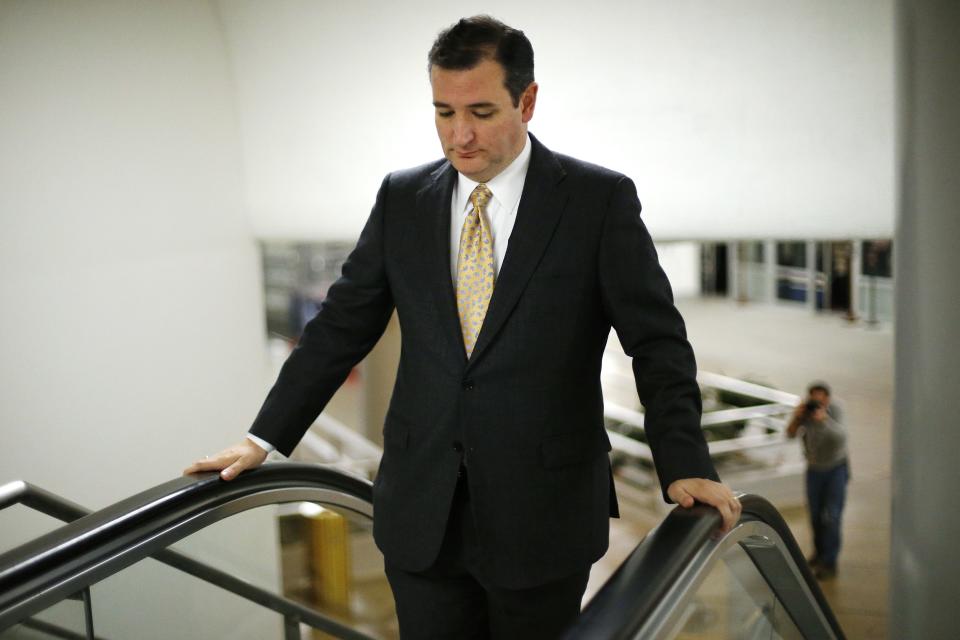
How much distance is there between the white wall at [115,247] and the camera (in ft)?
13.0

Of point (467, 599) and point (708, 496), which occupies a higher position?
point (708, 496)

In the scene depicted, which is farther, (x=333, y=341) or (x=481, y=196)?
(x=333, y=341)

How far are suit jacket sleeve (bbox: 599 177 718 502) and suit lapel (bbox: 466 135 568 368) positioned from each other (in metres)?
0.11

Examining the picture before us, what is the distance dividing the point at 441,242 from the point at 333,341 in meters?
0.32

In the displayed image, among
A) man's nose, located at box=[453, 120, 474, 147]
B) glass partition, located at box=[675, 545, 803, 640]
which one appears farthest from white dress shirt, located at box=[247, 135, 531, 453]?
glass partition, located at box=[675, 545, 803, 640]

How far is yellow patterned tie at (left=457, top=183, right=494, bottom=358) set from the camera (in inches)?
66.1

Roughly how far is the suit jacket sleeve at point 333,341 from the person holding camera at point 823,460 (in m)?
6.24

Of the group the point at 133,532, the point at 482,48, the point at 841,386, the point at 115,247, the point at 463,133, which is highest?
the point at 482,48

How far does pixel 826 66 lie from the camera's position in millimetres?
3242

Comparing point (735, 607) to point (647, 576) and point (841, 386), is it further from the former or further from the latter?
point (841, 386)

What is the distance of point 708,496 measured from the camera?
1609 millimetres

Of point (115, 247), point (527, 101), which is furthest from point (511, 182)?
point (115, 247)

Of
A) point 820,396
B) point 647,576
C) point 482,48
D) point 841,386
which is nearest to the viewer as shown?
point 647,576

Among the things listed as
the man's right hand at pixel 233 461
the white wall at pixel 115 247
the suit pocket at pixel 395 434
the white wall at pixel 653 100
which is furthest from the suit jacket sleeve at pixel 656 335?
the white wall at pixel 115 247
